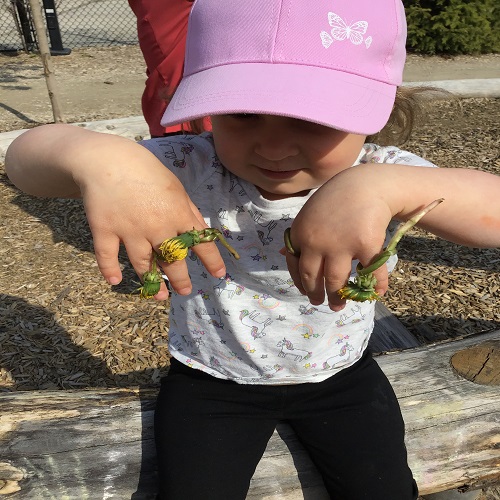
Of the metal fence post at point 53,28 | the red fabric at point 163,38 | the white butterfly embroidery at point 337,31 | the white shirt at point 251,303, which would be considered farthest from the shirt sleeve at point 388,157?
the metal fence post at point 53,28

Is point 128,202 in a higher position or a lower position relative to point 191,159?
higher

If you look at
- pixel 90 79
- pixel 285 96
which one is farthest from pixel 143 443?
pixel 90 79

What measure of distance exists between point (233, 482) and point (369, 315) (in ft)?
2.25

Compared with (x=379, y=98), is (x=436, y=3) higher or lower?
lower

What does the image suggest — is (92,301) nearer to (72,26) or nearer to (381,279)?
(381,279)

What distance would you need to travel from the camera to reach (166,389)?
6.45ft

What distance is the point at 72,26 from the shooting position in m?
13.9

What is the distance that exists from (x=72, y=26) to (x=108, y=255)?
14.0 meters

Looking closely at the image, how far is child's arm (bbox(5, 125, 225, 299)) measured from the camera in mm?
1319

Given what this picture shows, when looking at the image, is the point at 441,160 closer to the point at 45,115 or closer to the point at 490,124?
the point at 490,124

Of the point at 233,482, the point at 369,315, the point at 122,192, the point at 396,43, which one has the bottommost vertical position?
the point at 233,482

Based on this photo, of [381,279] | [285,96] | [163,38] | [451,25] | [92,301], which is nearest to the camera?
[381,279]

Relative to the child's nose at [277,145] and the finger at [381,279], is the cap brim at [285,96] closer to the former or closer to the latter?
the child's nose at [277,145]

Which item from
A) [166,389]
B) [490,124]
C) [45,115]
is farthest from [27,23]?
[166,389]
